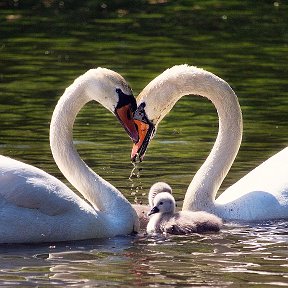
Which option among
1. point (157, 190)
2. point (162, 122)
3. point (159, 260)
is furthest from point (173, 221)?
point (162, 122)

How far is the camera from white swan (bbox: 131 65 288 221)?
1359 centimetres

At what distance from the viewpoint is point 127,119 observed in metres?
13.2

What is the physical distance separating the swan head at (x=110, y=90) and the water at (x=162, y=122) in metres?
1.27

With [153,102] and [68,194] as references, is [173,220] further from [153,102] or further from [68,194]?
[153,102]

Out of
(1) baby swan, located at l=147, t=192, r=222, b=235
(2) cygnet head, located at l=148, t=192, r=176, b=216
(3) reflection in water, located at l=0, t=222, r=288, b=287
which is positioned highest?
(2) cygnet head, located at l=148, t=192, r=176, b=216

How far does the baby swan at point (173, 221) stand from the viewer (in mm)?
12945

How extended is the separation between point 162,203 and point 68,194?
100 centimetres

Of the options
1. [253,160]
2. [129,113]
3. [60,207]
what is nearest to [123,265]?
[60,207]

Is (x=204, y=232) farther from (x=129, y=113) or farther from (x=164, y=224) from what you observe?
(x=129, y=113)

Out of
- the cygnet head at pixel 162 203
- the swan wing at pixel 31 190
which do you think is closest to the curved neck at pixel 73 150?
the cygnet head at pixel 162 203

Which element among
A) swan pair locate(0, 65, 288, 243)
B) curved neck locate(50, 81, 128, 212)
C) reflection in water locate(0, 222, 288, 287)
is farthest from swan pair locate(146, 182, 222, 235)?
curved neck locate(50, 81, 128, 212)

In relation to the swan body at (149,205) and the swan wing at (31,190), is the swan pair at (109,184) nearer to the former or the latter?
the swan wing at (31,190)

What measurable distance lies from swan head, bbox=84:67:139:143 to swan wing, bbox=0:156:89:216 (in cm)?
106

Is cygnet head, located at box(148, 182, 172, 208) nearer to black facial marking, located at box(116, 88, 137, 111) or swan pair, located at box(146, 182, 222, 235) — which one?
swan pair, located at box(146, 182, 222, 235)
